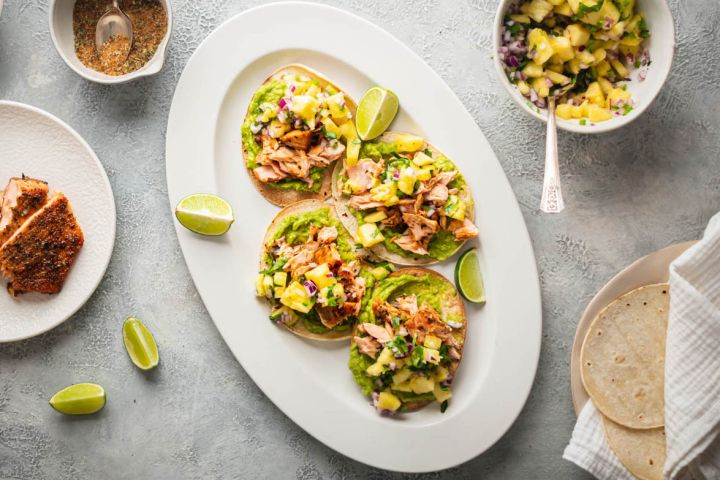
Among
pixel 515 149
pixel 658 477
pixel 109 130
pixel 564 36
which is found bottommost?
pixel 658 477

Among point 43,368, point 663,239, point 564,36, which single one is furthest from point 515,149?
point 43,368

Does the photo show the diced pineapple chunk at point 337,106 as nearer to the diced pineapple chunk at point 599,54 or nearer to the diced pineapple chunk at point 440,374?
the diced pineapple chunk at point 599,54

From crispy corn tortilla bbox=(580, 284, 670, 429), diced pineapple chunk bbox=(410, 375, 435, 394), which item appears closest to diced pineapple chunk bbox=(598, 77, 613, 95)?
crispy corn tortilla bbox=(580, 284, 670, 429)

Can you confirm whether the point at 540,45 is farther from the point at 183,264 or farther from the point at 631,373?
the point at 183,264

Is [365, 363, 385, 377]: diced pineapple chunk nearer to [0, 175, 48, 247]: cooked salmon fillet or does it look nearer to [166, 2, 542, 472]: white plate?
[166, 2, 542, 472]: white plate

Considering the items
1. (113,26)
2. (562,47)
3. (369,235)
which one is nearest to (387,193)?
(369,235)

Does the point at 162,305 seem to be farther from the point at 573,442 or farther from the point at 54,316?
the point at 573,442
